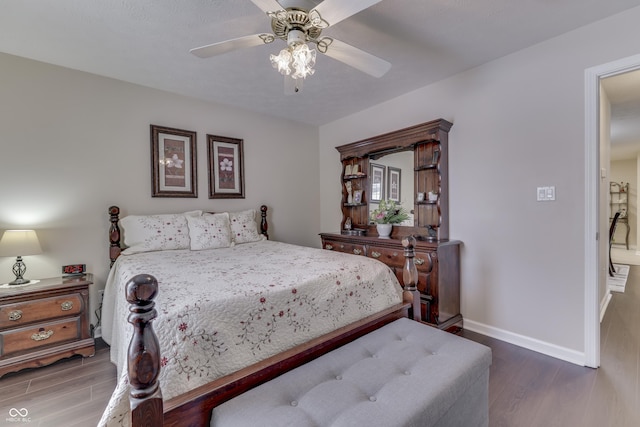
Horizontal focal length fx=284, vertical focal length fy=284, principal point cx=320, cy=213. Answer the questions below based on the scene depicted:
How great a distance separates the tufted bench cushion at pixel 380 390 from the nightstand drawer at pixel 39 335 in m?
2.05

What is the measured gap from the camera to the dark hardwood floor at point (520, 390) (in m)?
1.61

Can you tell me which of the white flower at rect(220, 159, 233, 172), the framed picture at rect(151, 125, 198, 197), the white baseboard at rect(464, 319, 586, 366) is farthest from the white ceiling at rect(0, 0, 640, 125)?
the white baseboard at rect(464, 319, 586, 366)

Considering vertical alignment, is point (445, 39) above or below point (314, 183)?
above

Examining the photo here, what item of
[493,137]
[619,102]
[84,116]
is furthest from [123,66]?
[619,102]

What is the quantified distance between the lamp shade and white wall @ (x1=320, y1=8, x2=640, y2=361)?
3647 millimetres

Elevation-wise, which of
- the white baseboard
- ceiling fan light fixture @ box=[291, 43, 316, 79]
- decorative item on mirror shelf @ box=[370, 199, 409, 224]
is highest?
ceiling fan light fixture @ box=[291, 43, 316, 79]

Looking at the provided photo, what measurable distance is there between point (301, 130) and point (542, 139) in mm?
2971

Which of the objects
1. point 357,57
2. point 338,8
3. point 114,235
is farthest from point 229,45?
point 114,235

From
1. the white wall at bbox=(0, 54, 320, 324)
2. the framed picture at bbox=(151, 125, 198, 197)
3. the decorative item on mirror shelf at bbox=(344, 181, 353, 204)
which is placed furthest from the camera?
the decorative item on mirror shelf at bbox=(344, 181, 353, 204)

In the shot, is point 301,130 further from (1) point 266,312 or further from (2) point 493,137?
(1) point 266,312

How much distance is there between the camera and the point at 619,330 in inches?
103

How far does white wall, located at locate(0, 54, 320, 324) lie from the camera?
2381 millimetres

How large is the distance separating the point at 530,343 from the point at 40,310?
154 inches

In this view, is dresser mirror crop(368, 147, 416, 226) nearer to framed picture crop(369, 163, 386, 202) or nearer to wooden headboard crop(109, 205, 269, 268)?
framed picture crop(369, 163, 386, 202)
